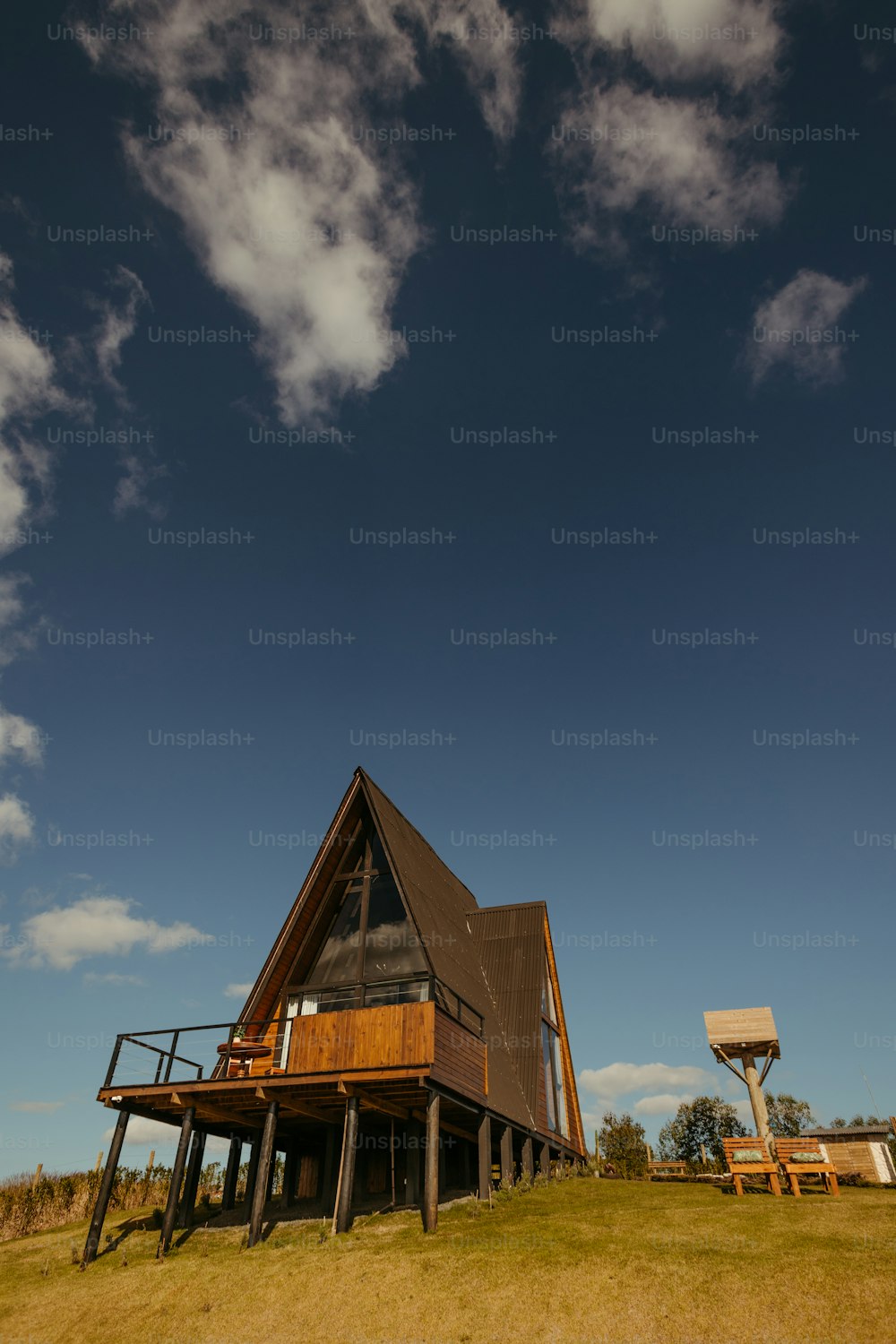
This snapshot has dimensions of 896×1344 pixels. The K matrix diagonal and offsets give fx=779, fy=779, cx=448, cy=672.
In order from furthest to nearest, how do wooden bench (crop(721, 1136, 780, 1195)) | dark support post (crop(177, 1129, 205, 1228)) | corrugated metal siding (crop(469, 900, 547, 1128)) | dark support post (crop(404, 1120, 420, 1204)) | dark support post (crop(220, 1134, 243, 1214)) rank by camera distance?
corrugated metal siding (crop(469, 900, 547, 1128))
dark support post (crop(220, 1134, 243, 1214))
dark support post (crop(177, 1129, 205, 1228))
dark support post (crop(404, 1120, 420, 1204))
wooden bench (crop(721, 1136, 780, 1195))

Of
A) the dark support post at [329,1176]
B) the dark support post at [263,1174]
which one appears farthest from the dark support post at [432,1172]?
the dark support post at [329,1176]

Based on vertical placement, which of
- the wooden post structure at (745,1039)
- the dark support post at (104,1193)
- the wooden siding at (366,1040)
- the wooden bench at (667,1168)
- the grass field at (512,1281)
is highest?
the wooden post structure at (745,1039)

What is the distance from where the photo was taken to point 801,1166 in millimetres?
17453

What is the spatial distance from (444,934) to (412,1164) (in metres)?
5.79

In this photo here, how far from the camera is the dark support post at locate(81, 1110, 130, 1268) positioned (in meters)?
16.2

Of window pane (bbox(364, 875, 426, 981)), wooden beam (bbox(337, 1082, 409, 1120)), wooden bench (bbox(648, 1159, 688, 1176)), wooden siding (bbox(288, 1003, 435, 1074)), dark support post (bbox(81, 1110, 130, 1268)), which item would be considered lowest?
dark support post (bbox(81, 1110, 130, 1268))

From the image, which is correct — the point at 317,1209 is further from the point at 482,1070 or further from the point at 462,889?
the point at 462,889

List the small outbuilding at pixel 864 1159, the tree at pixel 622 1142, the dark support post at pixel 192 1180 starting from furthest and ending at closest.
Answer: the tree at pixel 622 1142, the small outbuilding at pixel 864 1159, the dark support post at pixel 192 1180

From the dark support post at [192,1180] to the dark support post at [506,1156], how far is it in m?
7.58

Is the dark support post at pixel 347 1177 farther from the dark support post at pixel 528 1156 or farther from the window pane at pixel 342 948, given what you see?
the dark support post at pixel 528 1156

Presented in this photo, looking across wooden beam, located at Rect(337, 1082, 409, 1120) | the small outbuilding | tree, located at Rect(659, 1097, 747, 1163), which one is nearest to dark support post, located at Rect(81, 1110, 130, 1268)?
wooden beam, located at Rect(337, 1082, 409, 1120)

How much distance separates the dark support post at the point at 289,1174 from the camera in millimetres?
20281

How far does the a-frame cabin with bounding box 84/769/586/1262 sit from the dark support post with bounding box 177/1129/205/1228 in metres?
0.05

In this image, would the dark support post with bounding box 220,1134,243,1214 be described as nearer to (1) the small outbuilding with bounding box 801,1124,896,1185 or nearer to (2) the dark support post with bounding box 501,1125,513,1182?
(2) the dark support post with bounding box 501,1125,513,1182
